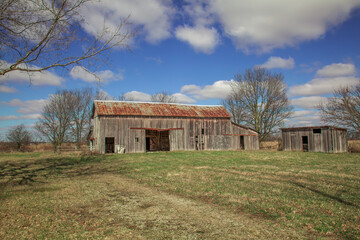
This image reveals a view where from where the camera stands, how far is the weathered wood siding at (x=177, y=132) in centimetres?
3058

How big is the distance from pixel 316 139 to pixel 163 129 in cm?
2069

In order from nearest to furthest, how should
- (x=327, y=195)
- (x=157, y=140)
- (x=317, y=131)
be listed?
(x=327, y=195)
(x=317, y=131)
(x=157, y=140)

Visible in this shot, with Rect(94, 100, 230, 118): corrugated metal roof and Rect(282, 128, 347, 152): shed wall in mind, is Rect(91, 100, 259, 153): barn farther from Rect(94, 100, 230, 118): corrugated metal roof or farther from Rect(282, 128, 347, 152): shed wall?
Rect(282, 128, 347, 152): shed wall

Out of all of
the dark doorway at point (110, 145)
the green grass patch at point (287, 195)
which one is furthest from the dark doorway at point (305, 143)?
the dark doorway at point (110, 145)

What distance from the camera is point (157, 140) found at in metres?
35.9

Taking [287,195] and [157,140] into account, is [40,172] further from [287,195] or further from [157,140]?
[157,140]

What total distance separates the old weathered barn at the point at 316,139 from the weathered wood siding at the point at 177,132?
16.7 ft

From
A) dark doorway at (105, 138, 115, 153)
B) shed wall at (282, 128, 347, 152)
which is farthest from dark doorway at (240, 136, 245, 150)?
dark doorway at (105, 138, 115, 153)

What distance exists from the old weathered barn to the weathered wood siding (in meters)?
5.10

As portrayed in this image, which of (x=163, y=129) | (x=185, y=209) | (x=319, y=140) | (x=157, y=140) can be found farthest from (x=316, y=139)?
(x=185, y=209)

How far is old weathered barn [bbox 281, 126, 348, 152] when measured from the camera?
30.8 meters

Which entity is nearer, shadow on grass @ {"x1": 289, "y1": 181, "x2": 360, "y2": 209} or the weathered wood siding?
shadow on grass @ {"x1": 289, "y1": 181, "x2": 360, "y2": 209}

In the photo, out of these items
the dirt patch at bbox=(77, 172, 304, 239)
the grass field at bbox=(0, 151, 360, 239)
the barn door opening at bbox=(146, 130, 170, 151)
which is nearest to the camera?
the dirt patch at bbox=(77, 172, 304, 239)

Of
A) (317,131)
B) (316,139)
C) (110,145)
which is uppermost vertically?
(317,131)
